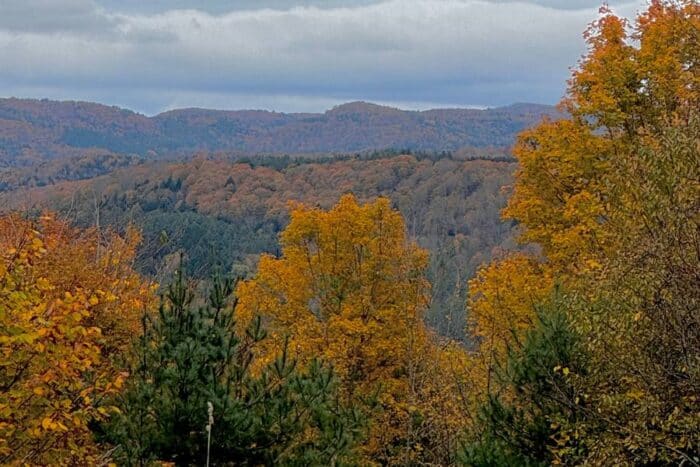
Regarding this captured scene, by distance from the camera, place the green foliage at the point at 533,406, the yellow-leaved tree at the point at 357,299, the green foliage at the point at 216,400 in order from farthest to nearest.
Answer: the yellow-leaved tree at the point at 357,299 → the green foliage at the point at 533,406 → the green foliage at the point at 216,400

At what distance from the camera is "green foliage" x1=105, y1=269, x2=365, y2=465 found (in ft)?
37.1

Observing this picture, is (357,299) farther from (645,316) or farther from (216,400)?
(645,316)

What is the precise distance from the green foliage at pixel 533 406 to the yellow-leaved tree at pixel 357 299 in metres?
10.8

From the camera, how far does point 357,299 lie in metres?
27.2

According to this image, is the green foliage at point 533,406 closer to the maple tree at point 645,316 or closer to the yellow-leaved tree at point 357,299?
the maple tree at point 645,316

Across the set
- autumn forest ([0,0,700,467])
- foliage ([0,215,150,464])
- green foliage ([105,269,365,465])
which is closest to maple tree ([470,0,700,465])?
autumn forest ([0,0,700,467])

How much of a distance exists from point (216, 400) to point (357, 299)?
16.4m

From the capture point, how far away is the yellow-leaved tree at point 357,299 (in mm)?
24984

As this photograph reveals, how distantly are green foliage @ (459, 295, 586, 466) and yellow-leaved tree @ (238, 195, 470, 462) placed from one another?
425 inches

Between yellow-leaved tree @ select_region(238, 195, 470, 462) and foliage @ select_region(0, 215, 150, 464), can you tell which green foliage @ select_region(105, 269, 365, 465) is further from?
yellow-leaved tree @ select_region(238, 195, 470, 462)

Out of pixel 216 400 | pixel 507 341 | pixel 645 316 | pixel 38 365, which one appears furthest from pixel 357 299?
pixel 38 365

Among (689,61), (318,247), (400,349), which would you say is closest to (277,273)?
(318,247)

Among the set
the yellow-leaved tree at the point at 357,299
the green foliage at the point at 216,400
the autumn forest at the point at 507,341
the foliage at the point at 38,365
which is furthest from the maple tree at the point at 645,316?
the yellow-leaved tree at the point at 357,299

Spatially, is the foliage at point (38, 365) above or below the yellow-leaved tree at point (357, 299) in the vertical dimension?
above
